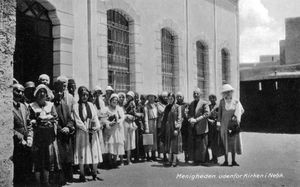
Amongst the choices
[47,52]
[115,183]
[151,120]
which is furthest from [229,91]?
[47,52]

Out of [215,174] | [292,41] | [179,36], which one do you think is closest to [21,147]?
[215,174]

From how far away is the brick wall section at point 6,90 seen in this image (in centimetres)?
318

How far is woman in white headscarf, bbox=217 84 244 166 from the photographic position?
7216 mm

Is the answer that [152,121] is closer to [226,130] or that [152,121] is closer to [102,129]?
[102,129]

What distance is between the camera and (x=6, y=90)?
126 inches

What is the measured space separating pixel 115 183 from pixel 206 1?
9.87m

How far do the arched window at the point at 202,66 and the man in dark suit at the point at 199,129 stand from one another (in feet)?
20.2

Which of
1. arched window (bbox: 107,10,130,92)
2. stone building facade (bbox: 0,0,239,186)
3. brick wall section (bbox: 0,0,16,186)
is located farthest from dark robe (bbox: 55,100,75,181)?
arched window (bbox: 107,10,130,92)

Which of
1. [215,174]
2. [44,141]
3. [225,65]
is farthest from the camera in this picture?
[225,65]

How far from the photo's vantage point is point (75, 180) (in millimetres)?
5914

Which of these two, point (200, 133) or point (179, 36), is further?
point (179, 36)

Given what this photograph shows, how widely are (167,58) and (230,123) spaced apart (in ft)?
16.6

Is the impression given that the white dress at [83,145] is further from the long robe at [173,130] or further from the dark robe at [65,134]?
the long robe at [173,130]

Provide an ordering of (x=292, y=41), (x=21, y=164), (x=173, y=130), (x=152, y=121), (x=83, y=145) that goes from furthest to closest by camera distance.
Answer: (x=292, y=41) → (x=152, y=121) → (x=173, y=130) → (x=83, y=145) → (x=21, y=164)
